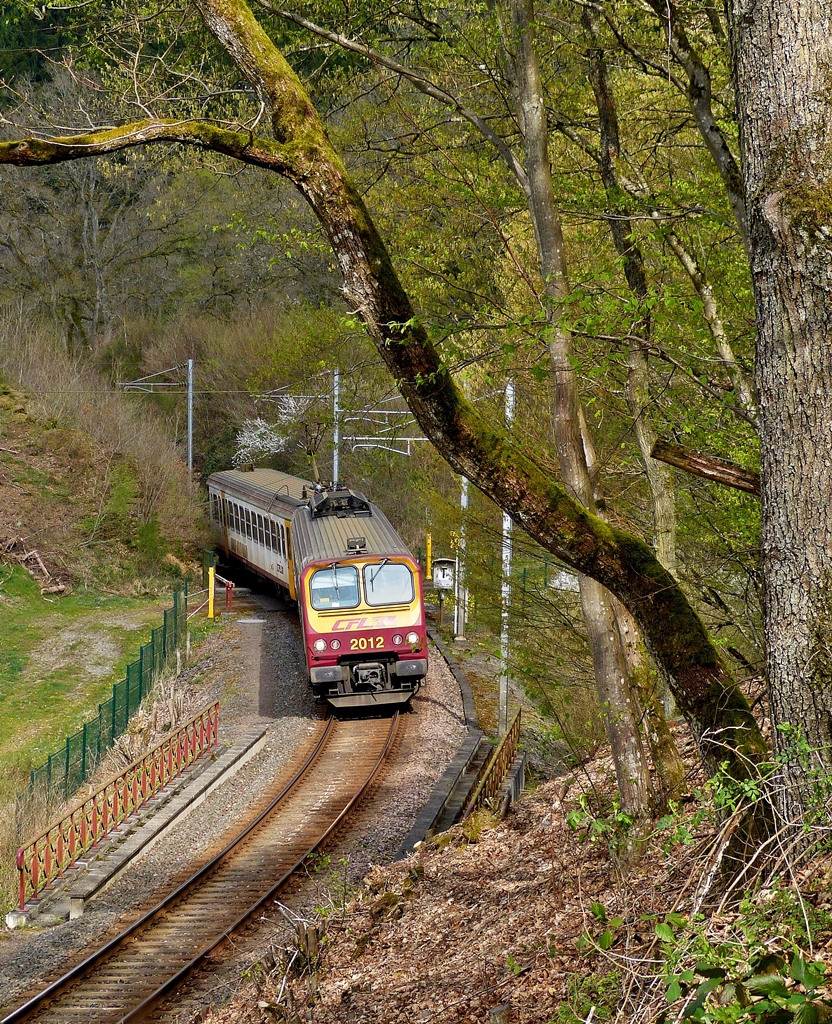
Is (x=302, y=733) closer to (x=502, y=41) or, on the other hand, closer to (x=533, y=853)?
(x=533, y=853)

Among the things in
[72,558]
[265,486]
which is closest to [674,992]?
[265,486]

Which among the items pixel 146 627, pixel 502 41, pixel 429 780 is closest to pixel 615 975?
pixel 502 41

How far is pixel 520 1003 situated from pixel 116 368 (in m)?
41.9

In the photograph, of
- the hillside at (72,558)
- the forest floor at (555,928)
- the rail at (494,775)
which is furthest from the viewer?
the hillside at (72,558)

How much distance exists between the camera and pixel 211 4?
5246 millimetres

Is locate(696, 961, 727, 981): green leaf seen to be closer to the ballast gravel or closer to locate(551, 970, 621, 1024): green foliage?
locate(551, 970, 621, 1024): green foliage

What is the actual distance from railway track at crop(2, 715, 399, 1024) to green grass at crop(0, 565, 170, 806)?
4.16m

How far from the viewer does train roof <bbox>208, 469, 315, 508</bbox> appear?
907 inches

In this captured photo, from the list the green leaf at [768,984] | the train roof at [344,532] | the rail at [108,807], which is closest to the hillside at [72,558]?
the train roof at [344,532]

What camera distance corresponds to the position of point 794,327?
4023mm

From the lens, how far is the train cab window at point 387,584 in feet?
56.2

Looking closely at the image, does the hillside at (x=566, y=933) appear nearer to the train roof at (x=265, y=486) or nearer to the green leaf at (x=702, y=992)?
the green leaf at (x=702, y=992)

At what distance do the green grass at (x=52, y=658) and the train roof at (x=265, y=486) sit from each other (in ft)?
13.4

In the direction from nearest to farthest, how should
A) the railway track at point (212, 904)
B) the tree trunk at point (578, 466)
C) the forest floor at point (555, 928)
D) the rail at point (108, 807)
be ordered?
the forest floor at point (555, 928)
the tree trunk at point (578, 466)
the railway track at point (212, 904)
the rail at point (108, 807)
